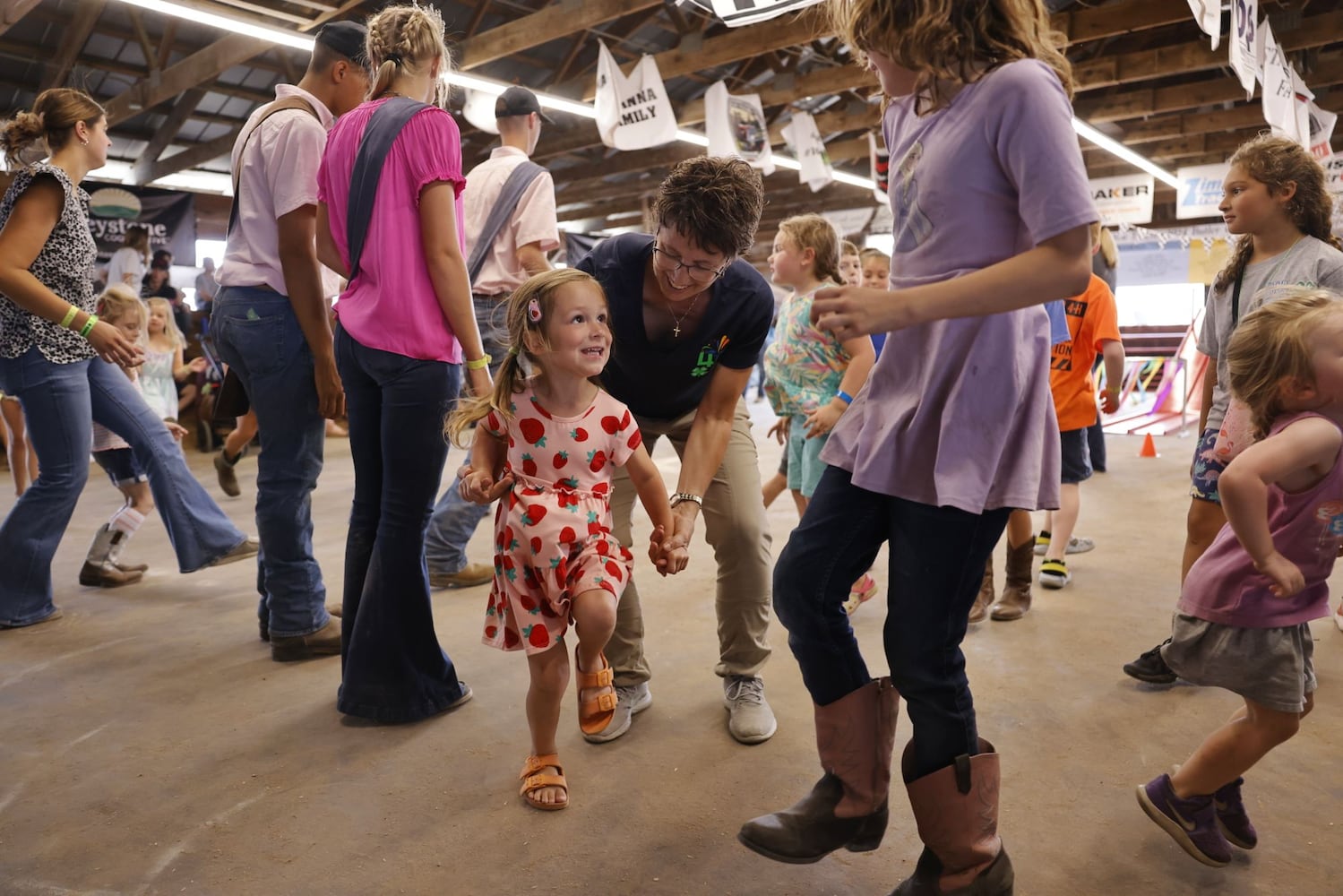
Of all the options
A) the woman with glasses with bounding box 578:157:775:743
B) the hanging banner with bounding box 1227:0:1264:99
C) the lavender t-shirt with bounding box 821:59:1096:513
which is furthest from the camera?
the hanging banner with bounding box 1227:0:1264:99

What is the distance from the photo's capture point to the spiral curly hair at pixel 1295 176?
2367mm

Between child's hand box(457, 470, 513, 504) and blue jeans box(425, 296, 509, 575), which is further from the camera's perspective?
blue jeans box(425, 296, 509, 575)

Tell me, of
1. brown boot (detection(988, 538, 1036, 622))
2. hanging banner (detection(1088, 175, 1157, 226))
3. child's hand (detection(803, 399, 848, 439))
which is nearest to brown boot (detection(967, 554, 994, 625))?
brown boot (detection(988, 538, 1036, 622))

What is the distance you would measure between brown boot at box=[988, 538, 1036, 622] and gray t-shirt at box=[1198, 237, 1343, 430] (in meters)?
0.80

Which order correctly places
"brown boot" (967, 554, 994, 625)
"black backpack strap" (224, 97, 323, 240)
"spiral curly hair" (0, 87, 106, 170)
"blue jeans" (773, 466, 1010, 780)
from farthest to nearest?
"brown boot" (967, 554, 994, 625) → "spiral curly hair" (0, 87, 106, 170) → "black backpack strap" (224, 97, 323, 240) → "blue jeans" (773, 466, 1010, 780)

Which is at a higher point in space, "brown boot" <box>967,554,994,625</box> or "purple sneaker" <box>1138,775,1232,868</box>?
"purple sneaker" <box>1138,775,1232,868</box>

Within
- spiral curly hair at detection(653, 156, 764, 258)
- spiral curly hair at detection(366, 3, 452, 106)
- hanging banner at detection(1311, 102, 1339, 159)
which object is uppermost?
hanging banner at detection(1311, 102, 1339, 159)

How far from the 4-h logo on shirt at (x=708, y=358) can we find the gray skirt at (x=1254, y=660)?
1.06 meters

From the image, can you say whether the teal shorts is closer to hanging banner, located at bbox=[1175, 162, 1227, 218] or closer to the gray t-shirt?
the gray t-shirt

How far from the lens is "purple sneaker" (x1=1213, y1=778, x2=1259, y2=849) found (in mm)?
1698

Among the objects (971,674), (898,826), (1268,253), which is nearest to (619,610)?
(898,826)

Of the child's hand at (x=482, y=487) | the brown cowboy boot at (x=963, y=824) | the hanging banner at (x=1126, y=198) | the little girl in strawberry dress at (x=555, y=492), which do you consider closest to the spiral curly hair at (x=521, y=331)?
the little girl in strawberry dress at (x=555, y=492)

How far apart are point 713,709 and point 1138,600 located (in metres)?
1.85

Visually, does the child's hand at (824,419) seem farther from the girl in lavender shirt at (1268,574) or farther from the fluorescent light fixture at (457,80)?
the fluorescent light fixture at (457,80)
